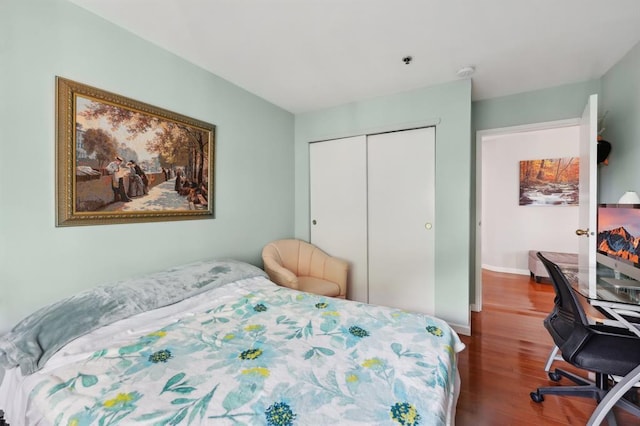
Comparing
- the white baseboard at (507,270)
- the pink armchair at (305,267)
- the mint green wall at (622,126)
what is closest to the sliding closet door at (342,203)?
the pink armchair at (305,267)

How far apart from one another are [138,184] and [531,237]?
19.3ft

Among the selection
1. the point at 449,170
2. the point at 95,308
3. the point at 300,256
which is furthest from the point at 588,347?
the point at 95,308

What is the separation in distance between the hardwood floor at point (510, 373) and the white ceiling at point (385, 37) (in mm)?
2475

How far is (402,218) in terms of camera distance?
9.24 ft

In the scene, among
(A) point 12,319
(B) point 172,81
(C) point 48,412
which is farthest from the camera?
(B) point 172,81

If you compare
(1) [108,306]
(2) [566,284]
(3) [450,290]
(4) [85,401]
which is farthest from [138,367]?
(3) [450,290]

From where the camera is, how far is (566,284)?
1.44 metres

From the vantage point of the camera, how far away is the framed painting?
1.51 metres

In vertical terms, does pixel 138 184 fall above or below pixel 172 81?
below

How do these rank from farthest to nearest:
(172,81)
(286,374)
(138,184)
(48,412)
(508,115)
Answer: (508,115), (172,81), (138,184), (286,374), (48,412)

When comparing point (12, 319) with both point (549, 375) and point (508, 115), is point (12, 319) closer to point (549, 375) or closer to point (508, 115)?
point (549, 375)

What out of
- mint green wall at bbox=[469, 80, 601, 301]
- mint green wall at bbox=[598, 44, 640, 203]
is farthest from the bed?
mint green wall at bbox=[469, 80, 601, 301]

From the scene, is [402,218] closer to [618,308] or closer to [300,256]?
[300,256]

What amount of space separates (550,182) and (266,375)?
5.61 metres
